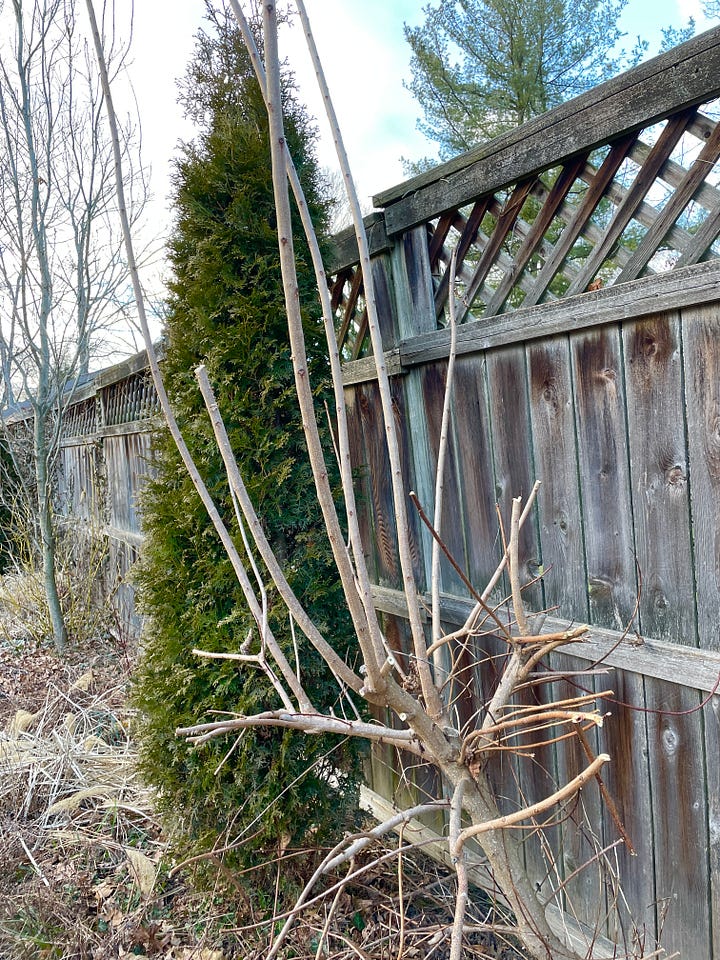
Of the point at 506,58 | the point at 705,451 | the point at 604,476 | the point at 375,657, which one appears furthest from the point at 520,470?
the point at 506,58

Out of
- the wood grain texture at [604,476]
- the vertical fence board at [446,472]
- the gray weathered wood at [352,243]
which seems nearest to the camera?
the wood grain texture at [604,476]

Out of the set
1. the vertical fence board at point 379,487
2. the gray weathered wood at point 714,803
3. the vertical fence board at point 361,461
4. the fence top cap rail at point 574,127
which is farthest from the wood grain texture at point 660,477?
the vertical fence board at point 361,461

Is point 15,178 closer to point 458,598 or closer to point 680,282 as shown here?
point 458,598

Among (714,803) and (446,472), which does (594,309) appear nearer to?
(446,472)

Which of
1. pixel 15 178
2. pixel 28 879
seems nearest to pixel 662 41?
pixel 15 178

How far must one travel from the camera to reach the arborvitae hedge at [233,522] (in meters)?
2.43

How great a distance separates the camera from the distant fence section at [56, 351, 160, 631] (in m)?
5.17

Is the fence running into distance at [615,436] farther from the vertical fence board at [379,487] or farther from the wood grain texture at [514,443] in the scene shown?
the vertical fence board at [379,487]

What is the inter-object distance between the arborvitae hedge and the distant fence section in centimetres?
209

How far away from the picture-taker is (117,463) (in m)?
5.88

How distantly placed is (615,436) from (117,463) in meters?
4.82

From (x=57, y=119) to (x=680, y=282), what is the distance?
16.1 feet

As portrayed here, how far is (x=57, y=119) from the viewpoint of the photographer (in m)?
5.01

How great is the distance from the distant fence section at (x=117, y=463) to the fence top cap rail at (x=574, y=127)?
2.53 meters
